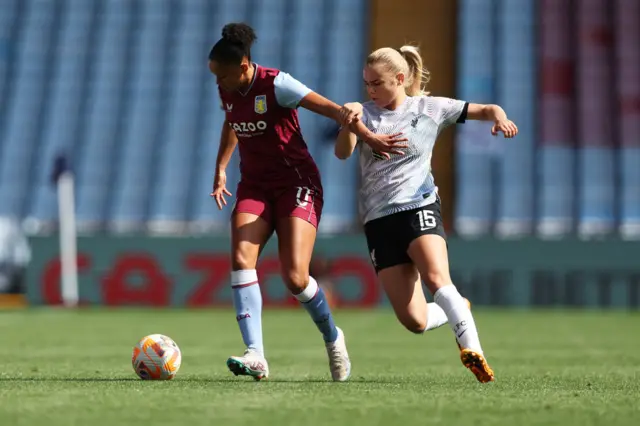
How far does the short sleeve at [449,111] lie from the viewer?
716 cm

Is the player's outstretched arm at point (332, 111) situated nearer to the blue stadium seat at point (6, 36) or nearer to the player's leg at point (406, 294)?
the player's leg at point (406, 294)

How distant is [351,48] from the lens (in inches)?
1145

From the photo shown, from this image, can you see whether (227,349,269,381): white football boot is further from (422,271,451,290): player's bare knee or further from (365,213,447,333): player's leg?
(422,271,451,290): player's bare knee

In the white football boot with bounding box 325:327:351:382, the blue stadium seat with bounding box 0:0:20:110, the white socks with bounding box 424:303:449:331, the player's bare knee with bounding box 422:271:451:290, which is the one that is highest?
the blue stadium seat with bounding box 0:0:20:110

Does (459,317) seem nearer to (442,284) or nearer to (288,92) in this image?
(442,284)

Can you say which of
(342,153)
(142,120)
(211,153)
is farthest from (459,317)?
(142,120)

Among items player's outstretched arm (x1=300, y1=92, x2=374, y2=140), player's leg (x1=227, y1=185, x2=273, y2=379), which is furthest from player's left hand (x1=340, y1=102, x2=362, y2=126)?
player's leg (x1=227, y1=185, x2=273, y2=379)

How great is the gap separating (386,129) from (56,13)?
25.5 meters

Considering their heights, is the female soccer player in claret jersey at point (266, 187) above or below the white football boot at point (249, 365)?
above

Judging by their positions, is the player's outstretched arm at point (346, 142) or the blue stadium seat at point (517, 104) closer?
the player's outstretched arm at point (346, 142)

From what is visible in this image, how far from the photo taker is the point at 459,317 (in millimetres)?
6730

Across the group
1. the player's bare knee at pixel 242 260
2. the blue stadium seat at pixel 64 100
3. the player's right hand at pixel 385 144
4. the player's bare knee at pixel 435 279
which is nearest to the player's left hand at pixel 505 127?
the player's right hand at pixel 385 144

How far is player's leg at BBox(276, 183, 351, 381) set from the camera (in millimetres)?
7094

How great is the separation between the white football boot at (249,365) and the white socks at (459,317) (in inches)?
41.8
